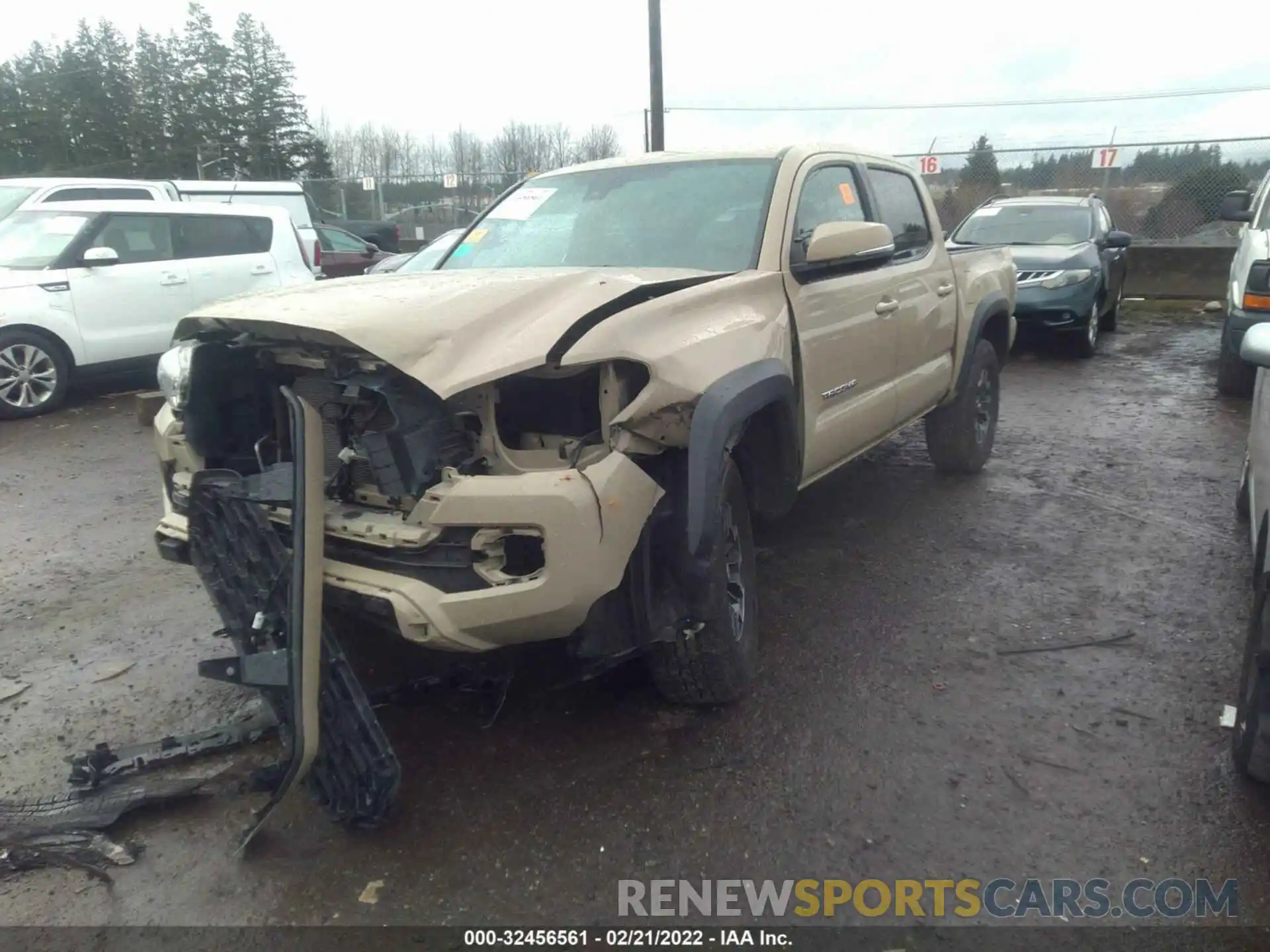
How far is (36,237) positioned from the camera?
832 cm

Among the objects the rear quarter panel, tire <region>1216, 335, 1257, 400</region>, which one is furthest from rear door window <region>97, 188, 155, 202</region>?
tire <region>1216, 335, 1257, 400</region>

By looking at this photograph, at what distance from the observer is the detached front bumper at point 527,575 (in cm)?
249

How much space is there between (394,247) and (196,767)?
63.3 ft

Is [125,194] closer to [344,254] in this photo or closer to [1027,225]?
[344,254]

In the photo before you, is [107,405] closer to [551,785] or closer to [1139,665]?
[551,785]

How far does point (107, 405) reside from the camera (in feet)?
27.7

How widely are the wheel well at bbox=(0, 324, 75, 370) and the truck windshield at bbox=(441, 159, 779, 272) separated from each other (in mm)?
5343

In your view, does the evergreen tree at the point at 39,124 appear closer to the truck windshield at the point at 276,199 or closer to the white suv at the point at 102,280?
the truck windshield at the point at 276,199

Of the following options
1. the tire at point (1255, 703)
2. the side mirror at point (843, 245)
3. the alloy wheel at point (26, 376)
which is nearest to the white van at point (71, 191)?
the alloy wheel at point (26, 376)

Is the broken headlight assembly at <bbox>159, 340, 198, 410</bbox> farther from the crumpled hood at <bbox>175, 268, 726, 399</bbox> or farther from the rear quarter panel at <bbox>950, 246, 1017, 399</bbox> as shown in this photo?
the rear quarter panel at <bbox>950, 246, 1017, 399</bbox>

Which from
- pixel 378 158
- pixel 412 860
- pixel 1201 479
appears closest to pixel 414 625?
pixel 412 860

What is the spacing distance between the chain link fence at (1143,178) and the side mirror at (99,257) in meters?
12.3

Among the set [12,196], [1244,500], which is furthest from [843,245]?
[12,196]

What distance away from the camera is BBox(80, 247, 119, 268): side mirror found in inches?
319
